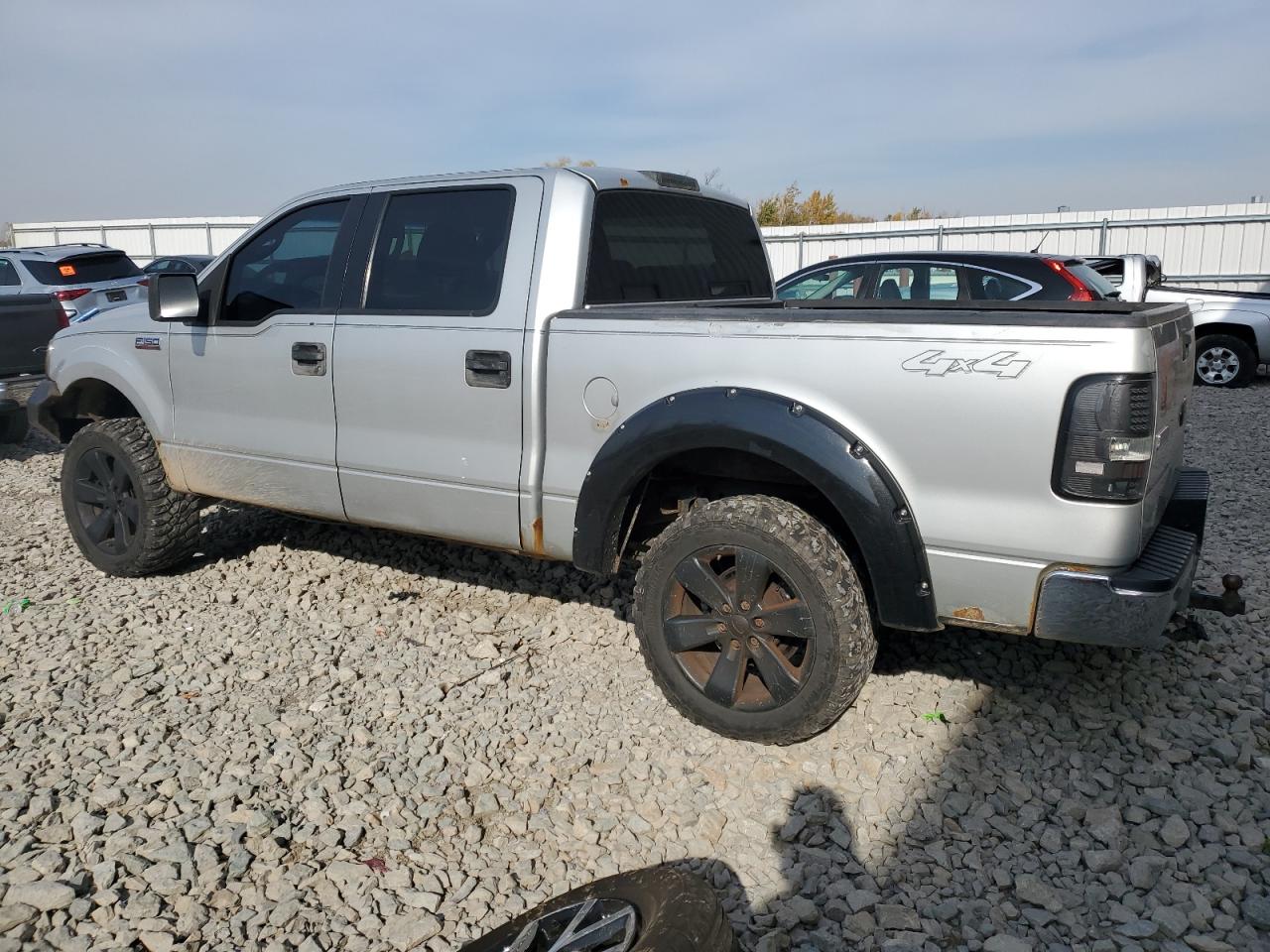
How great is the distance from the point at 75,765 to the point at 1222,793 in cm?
372

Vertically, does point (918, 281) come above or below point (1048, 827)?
above

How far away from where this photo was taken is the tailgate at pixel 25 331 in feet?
27.5

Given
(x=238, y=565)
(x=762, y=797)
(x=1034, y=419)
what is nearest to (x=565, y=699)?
(x=762, y=797)

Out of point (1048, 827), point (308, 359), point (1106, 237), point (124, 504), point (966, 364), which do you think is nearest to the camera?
point (966, 364)

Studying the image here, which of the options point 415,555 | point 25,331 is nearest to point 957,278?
point 415,555

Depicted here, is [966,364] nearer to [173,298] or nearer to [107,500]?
[173,298]

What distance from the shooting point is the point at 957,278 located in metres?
9.47

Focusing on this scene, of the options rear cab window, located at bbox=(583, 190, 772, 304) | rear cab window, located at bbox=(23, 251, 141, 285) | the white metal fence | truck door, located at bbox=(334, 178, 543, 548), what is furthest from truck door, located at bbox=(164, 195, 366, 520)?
the white metal fence

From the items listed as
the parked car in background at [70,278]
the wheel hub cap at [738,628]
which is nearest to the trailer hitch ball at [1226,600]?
the wheel hub cap at [738,628]

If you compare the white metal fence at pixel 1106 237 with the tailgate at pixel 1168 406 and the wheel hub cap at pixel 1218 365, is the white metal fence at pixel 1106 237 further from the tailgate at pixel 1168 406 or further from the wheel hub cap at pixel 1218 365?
the tailgate at pixel 1168 406

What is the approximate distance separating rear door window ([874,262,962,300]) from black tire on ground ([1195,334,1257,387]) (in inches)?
180

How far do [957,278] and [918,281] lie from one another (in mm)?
365

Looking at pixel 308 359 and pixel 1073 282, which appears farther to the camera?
pixel 1073 282

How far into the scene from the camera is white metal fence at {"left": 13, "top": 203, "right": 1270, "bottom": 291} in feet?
58.9
